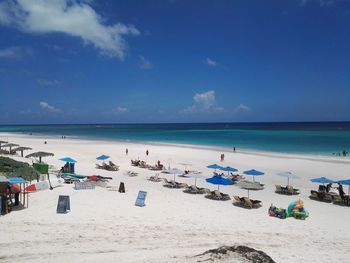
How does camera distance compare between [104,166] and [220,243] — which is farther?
[104,166]

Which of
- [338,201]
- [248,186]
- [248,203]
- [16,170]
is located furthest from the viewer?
[16,170]

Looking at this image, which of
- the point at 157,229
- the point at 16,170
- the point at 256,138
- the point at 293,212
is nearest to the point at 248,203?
the point at 293,212

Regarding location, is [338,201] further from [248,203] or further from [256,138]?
[256,138]

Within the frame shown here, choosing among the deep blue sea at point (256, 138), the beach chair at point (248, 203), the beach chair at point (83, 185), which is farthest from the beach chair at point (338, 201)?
the deep blue sea at point (256, 138)

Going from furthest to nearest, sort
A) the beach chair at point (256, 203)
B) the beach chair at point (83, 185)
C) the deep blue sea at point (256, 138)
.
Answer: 1. the deep blue sea at point (256, 138)
2. the beach chair at point (83, 185)
3. the beach chair at point (256, 203)

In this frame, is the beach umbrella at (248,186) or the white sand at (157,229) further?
the beach umbrella at (248,186)

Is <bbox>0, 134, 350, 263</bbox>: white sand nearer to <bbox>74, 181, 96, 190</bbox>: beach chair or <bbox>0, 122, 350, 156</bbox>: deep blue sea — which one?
<bbox>74, 181, 96, 190</bbox>: beach chair

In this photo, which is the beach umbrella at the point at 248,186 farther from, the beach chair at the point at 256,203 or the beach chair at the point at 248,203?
the beach chair at the point at 248,203

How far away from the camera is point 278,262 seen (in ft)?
24.9

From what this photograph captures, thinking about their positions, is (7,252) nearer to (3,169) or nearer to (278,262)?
(278,262)

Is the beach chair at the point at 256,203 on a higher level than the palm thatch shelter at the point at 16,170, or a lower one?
lower

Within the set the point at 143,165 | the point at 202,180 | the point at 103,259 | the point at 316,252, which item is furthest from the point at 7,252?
the point at 143,165

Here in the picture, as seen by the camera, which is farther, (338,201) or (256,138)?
(256,138)

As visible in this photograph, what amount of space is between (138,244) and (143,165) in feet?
52.8
